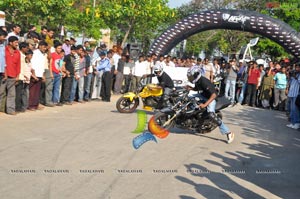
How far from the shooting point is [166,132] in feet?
34.1

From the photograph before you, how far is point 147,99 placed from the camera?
12297mm

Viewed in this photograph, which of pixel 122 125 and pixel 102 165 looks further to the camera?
pixel 122 125

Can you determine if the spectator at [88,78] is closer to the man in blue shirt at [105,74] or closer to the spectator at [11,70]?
the man in blue shirt at [105,74]

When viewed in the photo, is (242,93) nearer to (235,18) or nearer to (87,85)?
(235,18)

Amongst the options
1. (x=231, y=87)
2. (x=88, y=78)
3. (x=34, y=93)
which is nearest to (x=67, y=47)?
(x=88, y=78)

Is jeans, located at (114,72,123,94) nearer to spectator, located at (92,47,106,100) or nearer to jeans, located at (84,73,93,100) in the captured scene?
spectator, located at (92,47,106,100)

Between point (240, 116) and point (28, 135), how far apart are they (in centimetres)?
806

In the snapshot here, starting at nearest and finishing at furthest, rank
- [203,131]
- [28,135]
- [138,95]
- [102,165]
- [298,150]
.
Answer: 1. [102,165]
2. [28,135]
3. [298,150]
4. [203,131]
5. [138,95]

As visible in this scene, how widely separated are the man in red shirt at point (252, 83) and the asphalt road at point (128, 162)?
7.30 meters

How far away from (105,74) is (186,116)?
22.1ft

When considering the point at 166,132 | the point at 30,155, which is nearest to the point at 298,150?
the point at 166,132

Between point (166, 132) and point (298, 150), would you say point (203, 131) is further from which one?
point (298, 150)

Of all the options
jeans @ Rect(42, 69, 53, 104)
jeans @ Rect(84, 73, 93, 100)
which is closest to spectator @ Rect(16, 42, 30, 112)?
jeans @ Rect(42, 69, 53, 104)

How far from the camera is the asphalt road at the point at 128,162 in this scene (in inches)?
233
